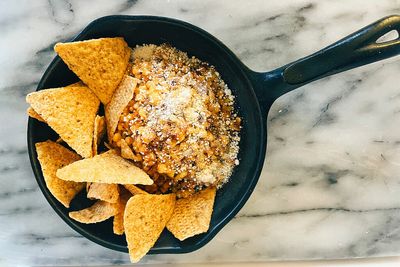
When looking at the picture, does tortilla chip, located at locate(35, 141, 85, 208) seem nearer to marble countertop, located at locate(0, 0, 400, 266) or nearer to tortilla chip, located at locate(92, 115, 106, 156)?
tortilla chip, located at locate(92, 115, 106, 156)

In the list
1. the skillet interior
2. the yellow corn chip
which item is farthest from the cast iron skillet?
the yellow corn chip

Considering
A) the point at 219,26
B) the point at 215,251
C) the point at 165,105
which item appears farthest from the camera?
the point at 215,251

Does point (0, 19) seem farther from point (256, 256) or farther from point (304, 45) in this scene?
point (256, 256)

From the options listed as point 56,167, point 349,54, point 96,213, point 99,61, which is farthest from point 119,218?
point 349,54

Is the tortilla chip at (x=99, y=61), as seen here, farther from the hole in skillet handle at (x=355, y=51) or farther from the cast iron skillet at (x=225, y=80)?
the hole in skillet handle at (x=355, y=51)

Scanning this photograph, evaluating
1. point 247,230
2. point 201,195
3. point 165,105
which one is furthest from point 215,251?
point 165,105

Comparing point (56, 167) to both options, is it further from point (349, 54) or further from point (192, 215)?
point (349, 54)

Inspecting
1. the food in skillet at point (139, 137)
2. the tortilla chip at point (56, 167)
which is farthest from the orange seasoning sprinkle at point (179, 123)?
the tortilla chip at point (56, 167)
